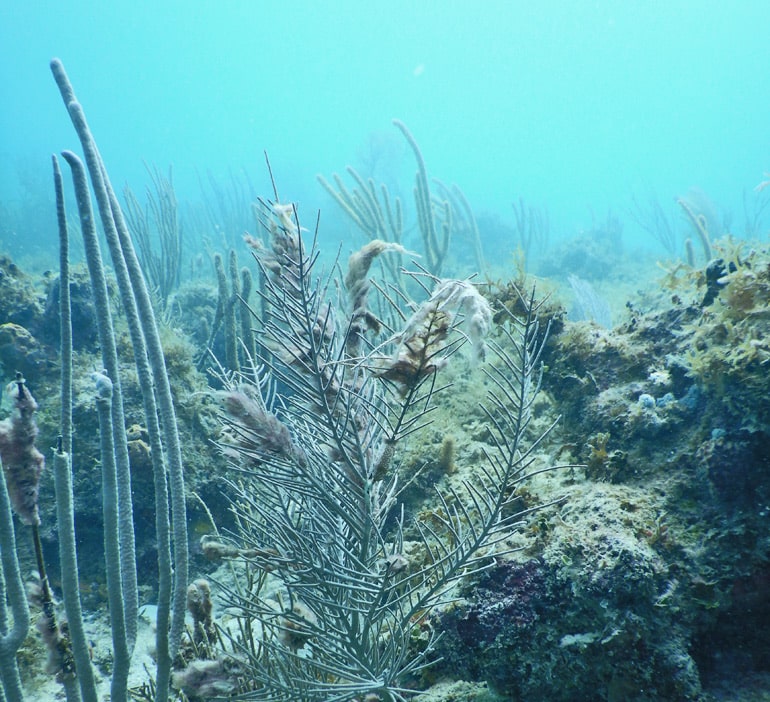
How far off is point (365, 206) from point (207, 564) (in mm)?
8047

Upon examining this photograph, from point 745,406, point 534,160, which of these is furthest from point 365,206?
point 534,160

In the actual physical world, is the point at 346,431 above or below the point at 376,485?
above

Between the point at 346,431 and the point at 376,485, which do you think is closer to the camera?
the point at 346,431

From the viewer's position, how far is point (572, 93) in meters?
122

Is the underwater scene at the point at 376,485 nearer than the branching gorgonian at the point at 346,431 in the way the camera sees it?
No

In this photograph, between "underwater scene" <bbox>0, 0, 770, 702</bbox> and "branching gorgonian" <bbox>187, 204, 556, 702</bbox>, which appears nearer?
"branching gorgonian" <bbox>187, 204, 556, 702</bbox>

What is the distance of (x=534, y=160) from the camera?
119 meters

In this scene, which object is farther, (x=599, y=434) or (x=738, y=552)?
(x=599, y=434)

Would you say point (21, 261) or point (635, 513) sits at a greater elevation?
point (21, 261)

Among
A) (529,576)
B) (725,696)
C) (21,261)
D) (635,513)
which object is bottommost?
(725,696)

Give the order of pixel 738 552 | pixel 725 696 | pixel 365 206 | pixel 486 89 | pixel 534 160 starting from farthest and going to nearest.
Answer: pixel 486 89
pixel 534 160
pixel 365 206
pixel 738 552
pixel 725 696

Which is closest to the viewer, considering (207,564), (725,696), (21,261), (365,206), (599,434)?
(725,696)

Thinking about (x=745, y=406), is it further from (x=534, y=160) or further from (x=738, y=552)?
(x=534, y=160)

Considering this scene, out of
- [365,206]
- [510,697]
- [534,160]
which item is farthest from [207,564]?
[534,160]
